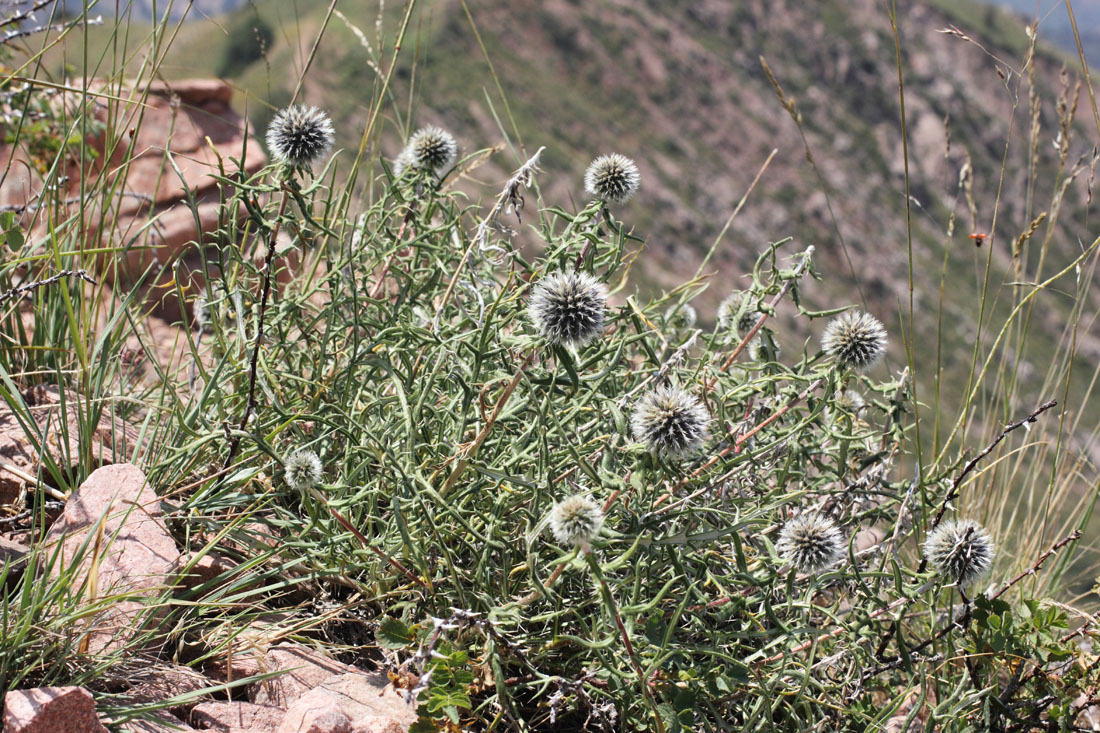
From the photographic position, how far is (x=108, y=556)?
193cm

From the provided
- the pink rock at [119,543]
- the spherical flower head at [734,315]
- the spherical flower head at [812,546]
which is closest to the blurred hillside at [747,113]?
the spherical flower head at [734,315]

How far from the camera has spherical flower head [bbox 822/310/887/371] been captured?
6.95 ft

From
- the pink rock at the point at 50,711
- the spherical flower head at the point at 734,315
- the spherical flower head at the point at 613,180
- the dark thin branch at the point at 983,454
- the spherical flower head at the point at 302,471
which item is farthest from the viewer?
the spherical flower head at the point at 734,315

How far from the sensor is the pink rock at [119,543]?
70.5 inches

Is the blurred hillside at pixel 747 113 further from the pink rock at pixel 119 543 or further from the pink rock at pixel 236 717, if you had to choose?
the pink rock at pixel 236 717

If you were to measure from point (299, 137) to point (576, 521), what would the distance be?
1225mm

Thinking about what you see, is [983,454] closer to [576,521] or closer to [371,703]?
[576,521]

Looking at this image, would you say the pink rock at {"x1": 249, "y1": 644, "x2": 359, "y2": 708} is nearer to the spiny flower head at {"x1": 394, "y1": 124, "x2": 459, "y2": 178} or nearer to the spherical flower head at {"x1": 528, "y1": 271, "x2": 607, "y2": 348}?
the spherical flower head at {"x1": 528, "y1": 271, "x2": 607, "y2": 348}

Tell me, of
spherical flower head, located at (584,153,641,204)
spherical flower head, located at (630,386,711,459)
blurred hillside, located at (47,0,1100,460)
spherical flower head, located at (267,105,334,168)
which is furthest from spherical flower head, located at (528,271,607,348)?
blurred hillside, located at (47,0,1100,460)

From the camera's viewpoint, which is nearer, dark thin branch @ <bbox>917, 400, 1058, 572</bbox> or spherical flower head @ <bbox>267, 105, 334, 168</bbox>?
dark thin branch @ <bbox>917, 400, 1058, 572</bbox>

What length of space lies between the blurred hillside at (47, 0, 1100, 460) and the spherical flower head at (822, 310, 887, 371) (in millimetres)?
62589

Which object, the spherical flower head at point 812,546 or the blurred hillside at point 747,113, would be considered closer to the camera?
the spherical flower head at point 812,546

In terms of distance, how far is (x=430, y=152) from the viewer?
256 cm

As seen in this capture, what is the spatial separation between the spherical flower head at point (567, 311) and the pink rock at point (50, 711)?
1092 millimetres
